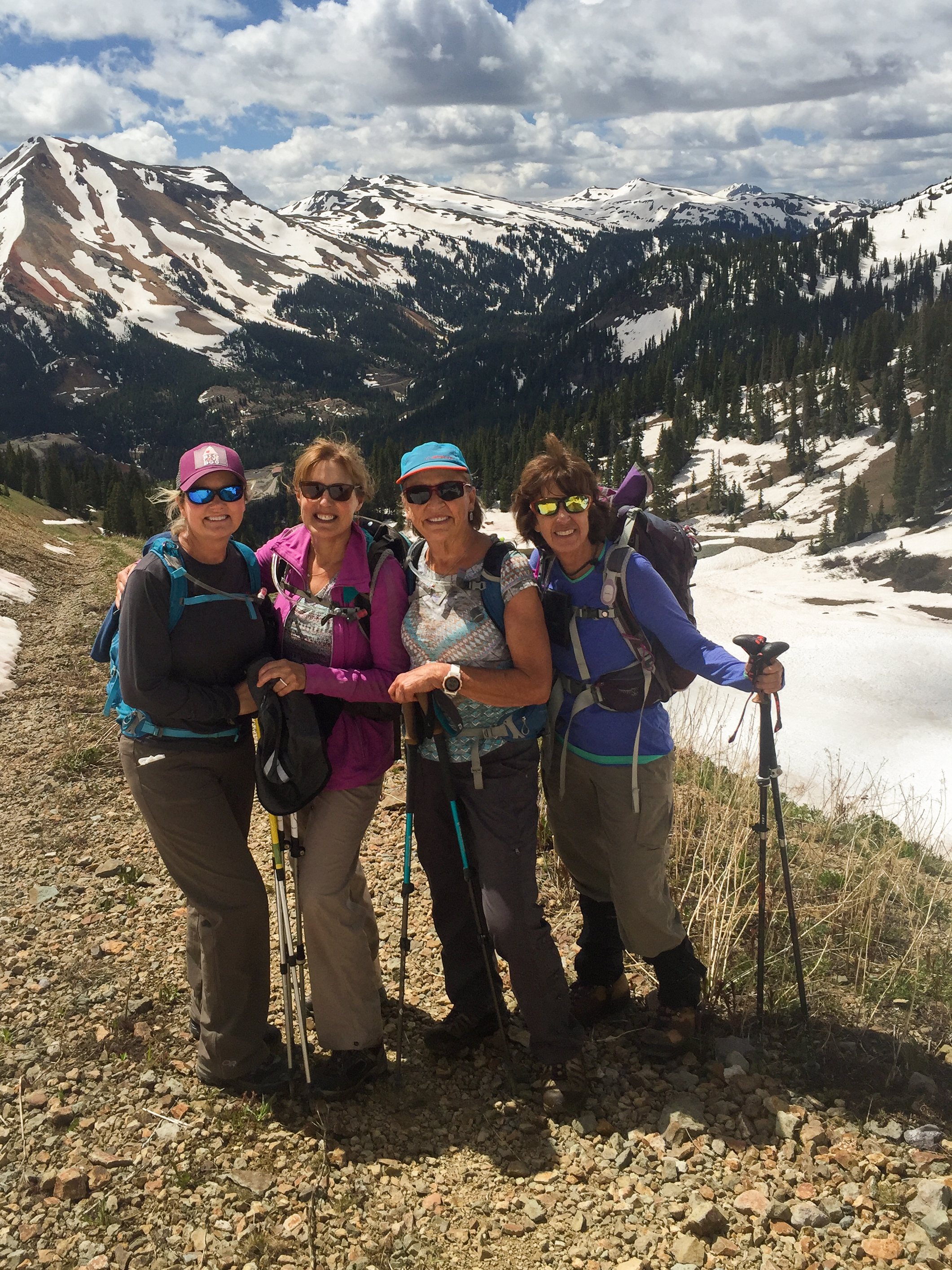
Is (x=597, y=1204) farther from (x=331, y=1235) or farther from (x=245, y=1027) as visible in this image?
(x=245, y=1027)

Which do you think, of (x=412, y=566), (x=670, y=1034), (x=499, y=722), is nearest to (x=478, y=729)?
(x=499, y=722)

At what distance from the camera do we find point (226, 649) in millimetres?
4613

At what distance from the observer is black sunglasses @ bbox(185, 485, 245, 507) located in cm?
453

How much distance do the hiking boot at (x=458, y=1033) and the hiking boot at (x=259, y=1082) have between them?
35.7 inches

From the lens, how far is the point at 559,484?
456cm

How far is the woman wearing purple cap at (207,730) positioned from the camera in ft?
14.3

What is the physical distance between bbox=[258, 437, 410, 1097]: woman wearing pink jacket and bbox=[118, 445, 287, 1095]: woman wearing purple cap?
33 centimetres

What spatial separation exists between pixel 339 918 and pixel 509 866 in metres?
1.00

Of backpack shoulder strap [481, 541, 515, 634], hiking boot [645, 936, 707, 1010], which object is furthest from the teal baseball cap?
hiking boot [645, 936, 707, 1010]

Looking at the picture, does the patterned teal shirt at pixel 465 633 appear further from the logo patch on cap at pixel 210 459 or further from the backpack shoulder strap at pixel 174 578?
the logo patch on cap at pixel 210 459

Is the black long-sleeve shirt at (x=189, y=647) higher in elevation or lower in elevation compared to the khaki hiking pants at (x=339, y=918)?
higher

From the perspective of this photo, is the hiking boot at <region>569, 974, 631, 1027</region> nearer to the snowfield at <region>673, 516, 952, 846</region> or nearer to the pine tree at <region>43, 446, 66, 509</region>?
the snowfield at <region>673, 516, 952, 846</region>

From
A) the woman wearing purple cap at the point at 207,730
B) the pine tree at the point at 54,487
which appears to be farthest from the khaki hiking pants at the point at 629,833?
the pine tree at the point at 54,487

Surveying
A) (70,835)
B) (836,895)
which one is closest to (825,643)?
(836,895)
